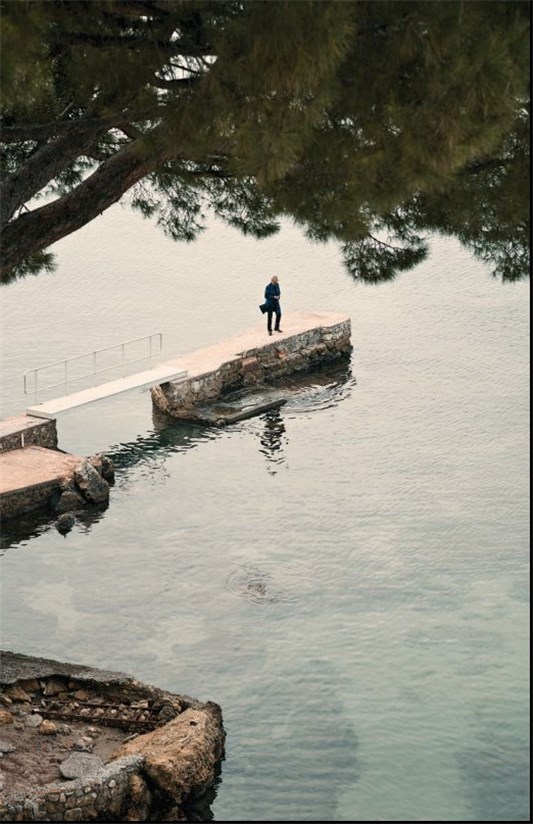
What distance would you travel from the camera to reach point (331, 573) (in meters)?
24.0

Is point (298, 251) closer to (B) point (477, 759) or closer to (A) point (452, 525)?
(A) point (452, 525)

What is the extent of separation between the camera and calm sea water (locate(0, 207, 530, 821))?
1828 centimetres

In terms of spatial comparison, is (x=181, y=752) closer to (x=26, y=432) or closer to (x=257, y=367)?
(x=26, y=432)

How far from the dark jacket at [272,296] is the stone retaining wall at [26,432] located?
802 cm

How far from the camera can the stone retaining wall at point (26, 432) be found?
29.2 metres

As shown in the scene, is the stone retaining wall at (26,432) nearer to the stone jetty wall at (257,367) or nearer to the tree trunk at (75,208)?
the stone jetty wall at (257,367)

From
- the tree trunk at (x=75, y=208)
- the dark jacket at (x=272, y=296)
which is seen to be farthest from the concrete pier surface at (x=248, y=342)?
the tree trunk at (x=75, y=208)

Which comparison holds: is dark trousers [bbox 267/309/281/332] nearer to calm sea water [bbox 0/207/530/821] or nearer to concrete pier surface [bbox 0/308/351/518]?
concrete pier surface [bbox 0/308/351/518]

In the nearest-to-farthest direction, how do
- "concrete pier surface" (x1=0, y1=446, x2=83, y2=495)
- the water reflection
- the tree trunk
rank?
the tree trunk → the water reflection → "concrete pier surface" (x1=0, y1=446, x2=83, y2=495)

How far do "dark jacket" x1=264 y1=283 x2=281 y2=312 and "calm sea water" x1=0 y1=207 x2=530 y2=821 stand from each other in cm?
221

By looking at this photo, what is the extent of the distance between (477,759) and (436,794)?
0.92 m

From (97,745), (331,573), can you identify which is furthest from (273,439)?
(97,745)

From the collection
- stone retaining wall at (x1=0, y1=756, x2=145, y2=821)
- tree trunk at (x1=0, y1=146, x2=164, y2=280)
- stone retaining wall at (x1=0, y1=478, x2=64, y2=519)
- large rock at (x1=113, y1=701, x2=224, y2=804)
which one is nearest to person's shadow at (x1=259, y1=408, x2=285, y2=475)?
stone retaining wall at (x1=0, y1=478, x2=64, y2=519)

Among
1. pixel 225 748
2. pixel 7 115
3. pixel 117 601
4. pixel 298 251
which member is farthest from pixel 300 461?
pixel 298 251
